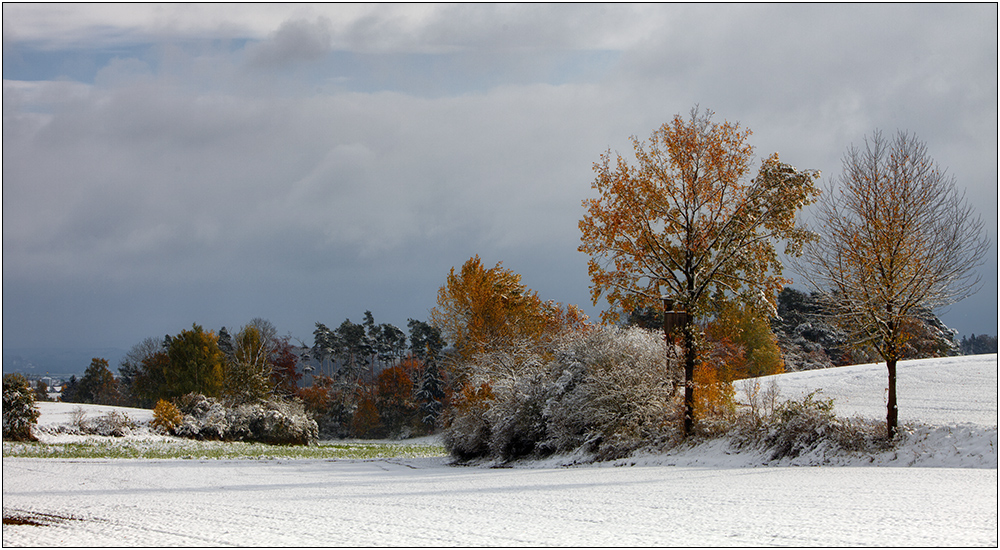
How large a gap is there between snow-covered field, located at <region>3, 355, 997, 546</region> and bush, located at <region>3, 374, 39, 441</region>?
11.6 meters

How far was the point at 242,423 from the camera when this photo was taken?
34.2 meters

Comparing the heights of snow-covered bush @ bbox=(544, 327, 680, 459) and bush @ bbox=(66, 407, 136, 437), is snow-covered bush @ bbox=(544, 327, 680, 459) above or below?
above

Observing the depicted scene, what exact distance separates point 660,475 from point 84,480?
11.5 metres

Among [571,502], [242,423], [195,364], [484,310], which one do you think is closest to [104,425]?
[242,423]

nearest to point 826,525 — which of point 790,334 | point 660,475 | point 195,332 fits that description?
point 660,475

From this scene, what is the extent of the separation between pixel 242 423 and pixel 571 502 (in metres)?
28.9

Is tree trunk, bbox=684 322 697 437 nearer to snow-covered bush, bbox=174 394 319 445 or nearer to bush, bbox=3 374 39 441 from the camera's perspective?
snow-covered bush, bbox=174 394 319 445

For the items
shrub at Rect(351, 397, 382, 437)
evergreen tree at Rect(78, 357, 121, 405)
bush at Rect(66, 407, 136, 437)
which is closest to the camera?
bush at Rect(66, 407, 136, 437)

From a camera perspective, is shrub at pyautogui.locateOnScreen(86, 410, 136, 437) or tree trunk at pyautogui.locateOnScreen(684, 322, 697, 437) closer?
tree trunk at pyautogui.locateOnScreen(684, 322, 697, 437)

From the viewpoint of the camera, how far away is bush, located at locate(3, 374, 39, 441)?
2655 centimetres

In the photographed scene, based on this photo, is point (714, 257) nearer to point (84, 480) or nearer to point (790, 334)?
point (84, 480)

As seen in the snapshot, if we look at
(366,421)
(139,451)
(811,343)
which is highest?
(811,343)

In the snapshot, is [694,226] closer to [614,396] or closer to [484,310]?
[614,396]

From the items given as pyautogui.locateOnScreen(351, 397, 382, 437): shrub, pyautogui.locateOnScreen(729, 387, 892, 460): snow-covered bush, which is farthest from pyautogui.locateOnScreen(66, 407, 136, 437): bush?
pyautogui.locateOnScreen(351, 397, 382, 437): shrub
